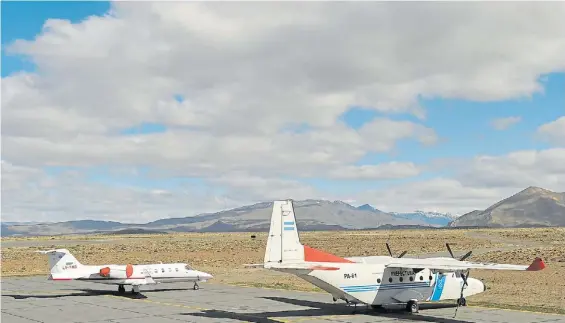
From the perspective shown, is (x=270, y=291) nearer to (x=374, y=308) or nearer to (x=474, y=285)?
(x=374, y=308)

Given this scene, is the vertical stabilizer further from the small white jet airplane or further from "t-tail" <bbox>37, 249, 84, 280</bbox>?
"t-tail" <bbox>37, 249, 84, 280</bbox>

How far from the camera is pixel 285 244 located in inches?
1238

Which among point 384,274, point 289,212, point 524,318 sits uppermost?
point 289,212

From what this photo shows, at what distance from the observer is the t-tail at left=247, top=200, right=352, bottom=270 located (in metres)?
31.1

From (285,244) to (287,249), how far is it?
0.92 ft

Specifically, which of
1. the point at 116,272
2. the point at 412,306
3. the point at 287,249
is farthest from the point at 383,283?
the point at 116,272

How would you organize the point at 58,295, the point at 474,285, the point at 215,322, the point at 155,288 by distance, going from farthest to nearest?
the point at 155,288 < the point at 58,295 < the point at 474,285 < the point at 215,322

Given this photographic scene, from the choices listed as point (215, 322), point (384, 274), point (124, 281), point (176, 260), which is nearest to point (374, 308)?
point (384, 274)

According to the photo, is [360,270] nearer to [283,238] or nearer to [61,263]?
[283,238]

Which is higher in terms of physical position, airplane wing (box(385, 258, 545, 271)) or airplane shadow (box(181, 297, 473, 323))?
airplane wing (box(385, 258, 545, 271))

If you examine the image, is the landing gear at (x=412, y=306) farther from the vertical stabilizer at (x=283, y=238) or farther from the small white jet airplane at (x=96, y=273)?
the small white jet airplane at (x=96, y=273)

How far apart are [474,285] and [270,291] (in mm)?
15895

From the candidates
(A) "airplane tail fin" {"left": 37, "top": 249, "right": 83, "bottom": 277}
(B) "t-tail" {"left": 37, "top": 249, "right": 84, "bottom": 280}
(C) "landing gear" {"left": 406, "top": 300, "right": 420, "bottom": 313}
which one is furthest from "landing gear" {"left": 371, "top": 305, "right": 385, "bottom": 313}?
(A) "airplane tail fin" {"left": 37, "top": 249, "right": 83, "bottom": 277}

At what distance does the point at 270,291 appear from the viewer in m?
45.3
